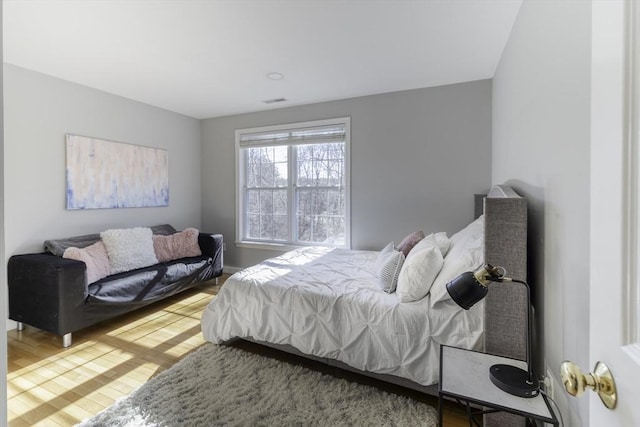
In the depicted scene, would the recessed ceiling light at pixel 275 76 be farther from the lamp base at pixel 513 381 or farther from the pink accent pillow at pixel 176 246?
the lamp base at pixel 513 381

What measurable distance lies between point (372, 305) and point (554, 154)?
4.11 feet

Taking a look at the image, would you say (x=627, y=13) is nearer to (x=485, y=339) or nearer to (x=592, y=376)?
(x=592, y=376)

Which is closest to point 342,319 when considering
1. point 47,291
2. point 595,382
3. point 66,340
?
point 595,382

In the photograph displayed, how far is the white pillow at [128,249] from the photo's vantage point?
308cm

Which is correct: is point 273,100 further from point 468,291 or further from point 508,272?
point 468,291

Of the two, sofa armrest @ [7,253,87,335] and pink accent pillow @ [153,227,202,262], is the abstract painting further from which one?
sofa armrest @ [7,253,87,335]

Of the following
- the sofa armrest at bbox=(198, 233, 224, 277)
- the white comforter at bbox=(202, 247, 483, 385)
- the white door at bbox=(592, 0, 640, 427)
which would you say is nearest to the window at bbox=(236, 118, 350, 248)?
the sofa armrest at bbox=(198, 233, 224, 277)

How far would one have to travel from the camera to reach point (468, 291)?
1.07 meters

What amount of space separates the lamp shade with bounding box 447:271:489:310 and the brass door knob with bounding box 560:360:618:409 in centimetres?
50

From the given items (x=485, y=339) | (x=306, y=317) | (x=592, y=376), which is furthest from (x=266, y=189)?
(x=592, y=376)

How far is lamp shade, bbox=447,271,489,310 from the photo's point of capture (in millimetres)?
1066

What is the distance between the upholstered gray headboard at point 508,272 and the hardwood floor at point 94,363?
611 mm

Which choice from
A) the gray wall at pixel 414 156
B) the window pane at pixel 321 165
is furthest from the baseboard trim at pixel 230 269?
the gray wall at pixel 414 156

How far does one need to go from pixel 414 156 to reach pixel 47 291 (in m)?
3.74
